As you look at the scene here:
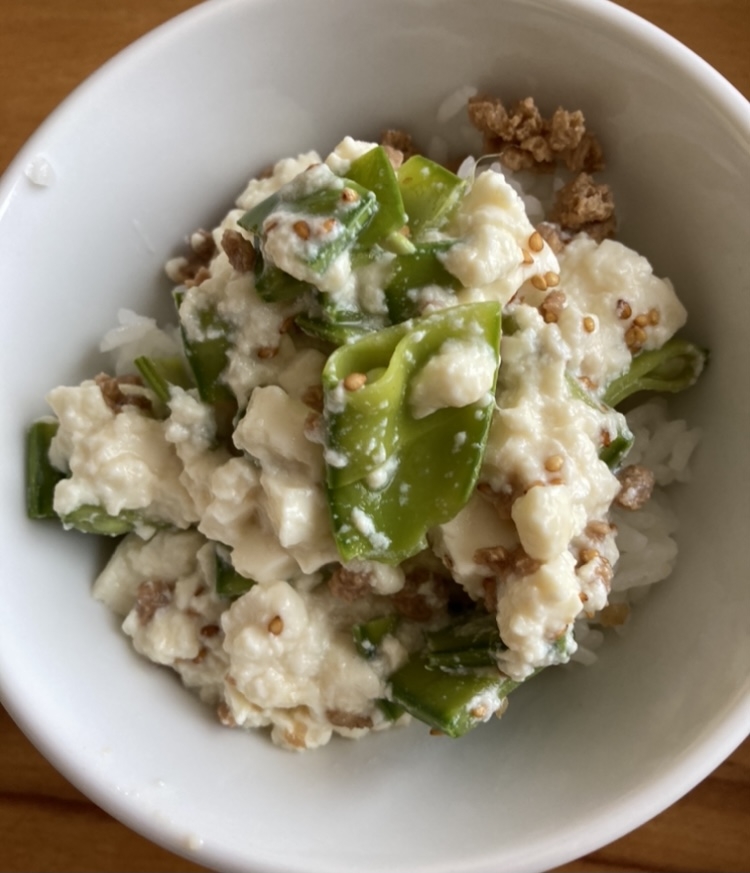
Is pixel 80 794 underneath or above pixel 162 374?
underneath

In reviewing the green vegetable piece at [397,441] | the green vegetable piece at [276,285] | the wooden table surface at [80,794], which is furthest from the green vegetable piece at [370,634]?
the wooden table surface at [80,794]

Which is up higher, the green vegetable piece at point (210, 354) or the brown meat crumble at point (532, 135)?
the brown meat crumble at point (532, 135)

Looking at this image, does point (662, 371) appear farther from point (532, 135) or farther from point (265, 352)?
point (265, 352)

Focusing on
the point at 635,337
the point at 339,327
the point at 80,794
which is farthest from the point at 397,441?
the point at 80,794

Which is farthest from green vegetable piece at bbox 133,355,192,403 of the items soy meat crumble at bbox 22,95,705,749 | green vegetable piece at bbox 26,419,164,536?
green vegetable piece at bbox 26,419,164,536

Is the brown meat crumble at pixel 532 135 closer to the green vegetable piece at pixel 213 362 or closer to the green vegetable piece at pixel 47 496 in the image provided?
the green vegetable piece at pixel 213 362

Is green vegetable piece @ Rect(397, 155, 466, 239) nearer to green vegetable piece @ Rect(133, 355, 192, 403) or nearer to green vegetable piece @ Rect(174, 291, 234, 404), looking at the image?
green vegetable piece @ Rect(174, 291, 234, 404)

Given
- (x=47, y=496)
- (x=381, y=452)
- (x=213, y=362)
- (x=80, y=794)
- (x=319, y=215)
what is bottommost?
(x=80, y=794)
